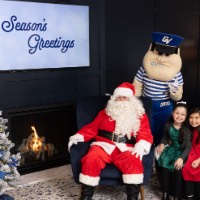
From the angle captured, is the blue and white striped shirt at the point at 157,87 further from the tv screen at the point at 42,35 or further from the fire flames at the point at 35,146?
the fire flames at the point at 35,146

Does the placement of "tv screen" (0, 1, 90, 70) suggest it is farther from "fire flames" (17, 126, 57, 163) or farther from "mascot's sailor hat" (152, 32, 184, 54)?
"mascot's sailor hat" (152, 32, 184, 54)

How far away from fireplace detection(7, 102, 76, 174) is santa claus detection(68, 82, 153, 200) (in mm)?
673

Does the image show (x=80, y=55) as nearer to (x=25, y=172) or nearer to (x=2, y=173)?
(x=25, y=172)

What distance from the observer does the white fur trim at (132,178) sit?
2.55 metres

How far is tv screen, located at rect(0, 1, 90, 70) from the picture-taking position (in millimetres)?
3053

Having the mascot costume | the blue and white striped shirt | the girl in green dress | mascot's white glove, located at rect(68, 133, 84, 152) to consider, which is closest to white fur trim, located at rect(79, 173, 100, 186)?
mascot's white glove, located at rect(68, 133, 84, 152)

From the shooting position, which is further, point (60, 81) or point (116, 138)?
point (60, 81)

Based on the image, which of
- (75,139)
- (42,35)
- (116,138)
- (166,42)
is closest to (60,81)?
(42,35)

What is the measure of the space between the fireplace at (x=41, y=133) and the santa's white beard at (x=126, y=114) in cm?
83

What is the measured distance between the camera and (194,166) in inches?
104

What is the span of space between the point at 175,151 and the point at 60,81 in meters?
1.37

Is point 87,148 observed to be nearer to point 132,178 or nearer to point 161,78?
point 132,178

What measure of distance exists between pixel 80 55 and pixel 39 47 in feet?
1.55

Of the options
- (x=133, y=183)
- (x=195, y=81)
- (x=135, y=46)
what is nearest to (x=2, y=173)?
(x=133, y=183)
